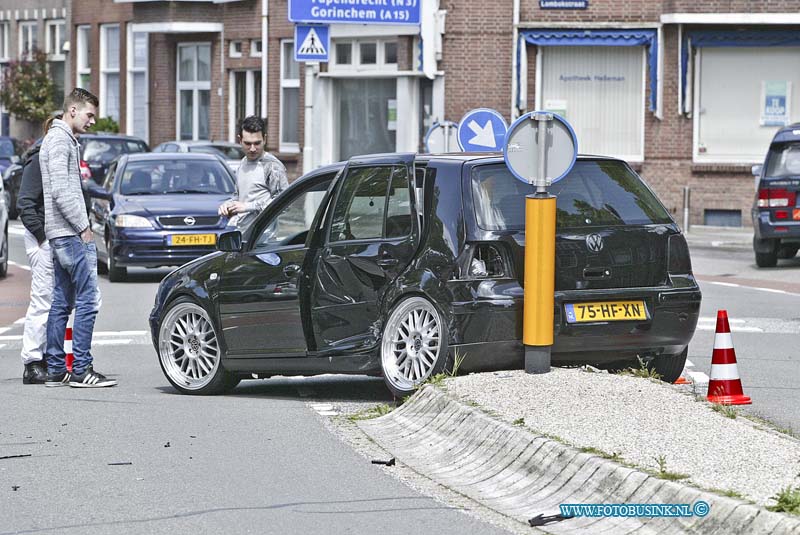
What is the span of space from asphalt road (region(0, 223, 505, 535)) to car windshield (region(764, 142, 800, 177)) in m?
12.3

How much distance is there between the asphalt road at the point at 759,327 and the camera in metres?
10.7

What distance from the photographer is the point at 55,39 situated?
5209 cm

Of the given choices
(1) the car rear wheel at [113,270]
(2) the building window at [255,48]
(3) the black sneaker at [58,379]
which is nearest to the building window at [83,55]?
(2) the building window at [255,48]

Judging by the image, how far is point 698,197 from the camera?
33.3 meters

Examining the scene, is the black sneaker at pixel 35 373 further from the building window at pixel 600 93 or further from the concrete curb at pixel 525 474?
the building window at pixel 600 93

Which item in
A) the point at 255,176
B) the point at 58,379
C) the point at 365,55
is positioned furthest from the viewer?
the point at 365,55

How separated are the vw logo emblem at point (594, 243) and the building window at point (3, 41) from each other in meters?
46.6

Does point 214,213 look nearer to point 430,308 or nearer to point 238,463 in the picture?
point 430,308

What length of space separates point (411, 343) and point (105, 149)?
1069 inches

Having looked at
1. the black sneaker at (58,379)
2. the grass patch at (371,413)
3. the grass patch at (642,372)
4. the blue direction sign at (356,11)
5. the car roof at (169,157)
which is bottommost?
the black sneaker at (58,379)

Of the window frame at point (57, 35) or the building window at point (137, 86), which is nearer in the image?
the building window at point (137, 86)

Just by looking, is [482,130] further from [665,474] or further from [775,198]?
[665,474]

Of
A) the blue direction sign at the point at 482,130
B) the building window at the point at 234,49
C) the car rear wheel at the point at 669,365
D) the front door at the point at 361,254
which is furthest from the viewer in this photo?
the building window at the point at 234,49

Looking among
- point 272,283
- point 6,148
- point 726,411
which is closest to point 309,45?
point 272,283
